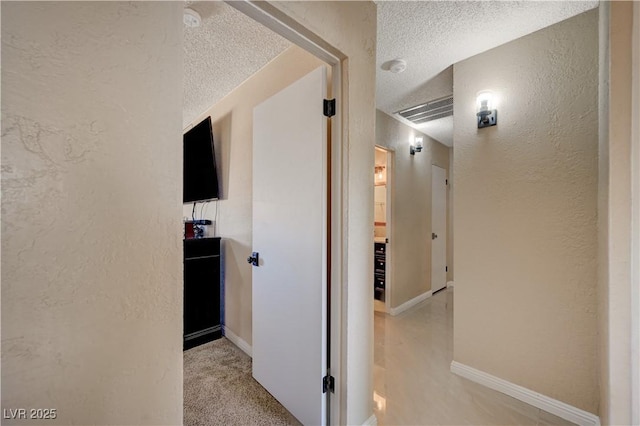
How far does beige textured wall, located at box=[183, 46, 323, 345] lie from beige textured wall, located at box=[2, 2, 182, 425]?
144 centimetres

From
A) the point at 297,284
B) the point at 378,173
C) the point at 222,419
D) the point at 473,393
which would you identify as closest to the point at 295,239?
the point at 297,284

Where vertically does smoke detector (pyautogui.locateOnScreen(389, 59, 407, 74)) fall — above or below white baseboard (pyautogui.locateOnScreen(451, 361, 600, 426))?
above

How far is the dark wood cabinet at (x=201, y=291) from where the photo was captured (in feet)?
8.01

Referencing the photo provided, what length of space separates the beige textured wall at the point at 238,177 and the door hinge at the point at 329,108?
733 mm

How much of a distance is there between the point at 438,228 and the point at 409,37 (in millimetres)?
3229

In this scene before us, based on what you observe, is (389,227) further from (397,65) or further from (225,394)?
(225,394)

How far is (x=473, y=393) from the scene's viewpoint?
1.87 metres

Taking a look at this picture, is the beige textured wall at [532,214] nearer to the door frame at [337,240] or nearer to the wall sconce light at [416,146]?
the door frame at [337,240]

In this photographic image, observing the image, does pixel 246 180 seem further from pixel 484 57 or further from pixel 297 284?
pixel 484 57

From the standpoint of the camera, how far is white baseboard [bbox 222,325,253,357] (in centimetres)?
236

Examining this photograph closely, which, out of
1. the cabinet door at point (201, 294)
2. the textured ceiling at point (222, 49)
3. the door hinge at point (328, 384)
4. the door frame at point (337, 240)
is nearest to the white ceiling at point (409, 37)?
the textured ceiling at point (222, 49)

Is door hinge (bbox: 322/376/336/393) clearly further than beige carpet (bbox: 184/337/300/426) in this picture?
No

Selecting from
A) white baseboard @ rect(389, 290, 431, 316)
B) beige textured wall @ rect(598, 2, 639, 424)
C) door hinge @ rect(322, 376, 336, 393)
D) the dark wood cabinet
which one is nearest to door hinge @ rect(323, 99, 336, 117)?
beige textured wall @ rect(598, 2, 639, 424)

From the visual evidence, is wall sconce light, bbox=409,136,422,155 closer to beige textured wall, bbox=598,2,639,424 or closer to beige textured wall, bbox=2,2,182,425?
beige textured wall, bbox=598,2,639,424
